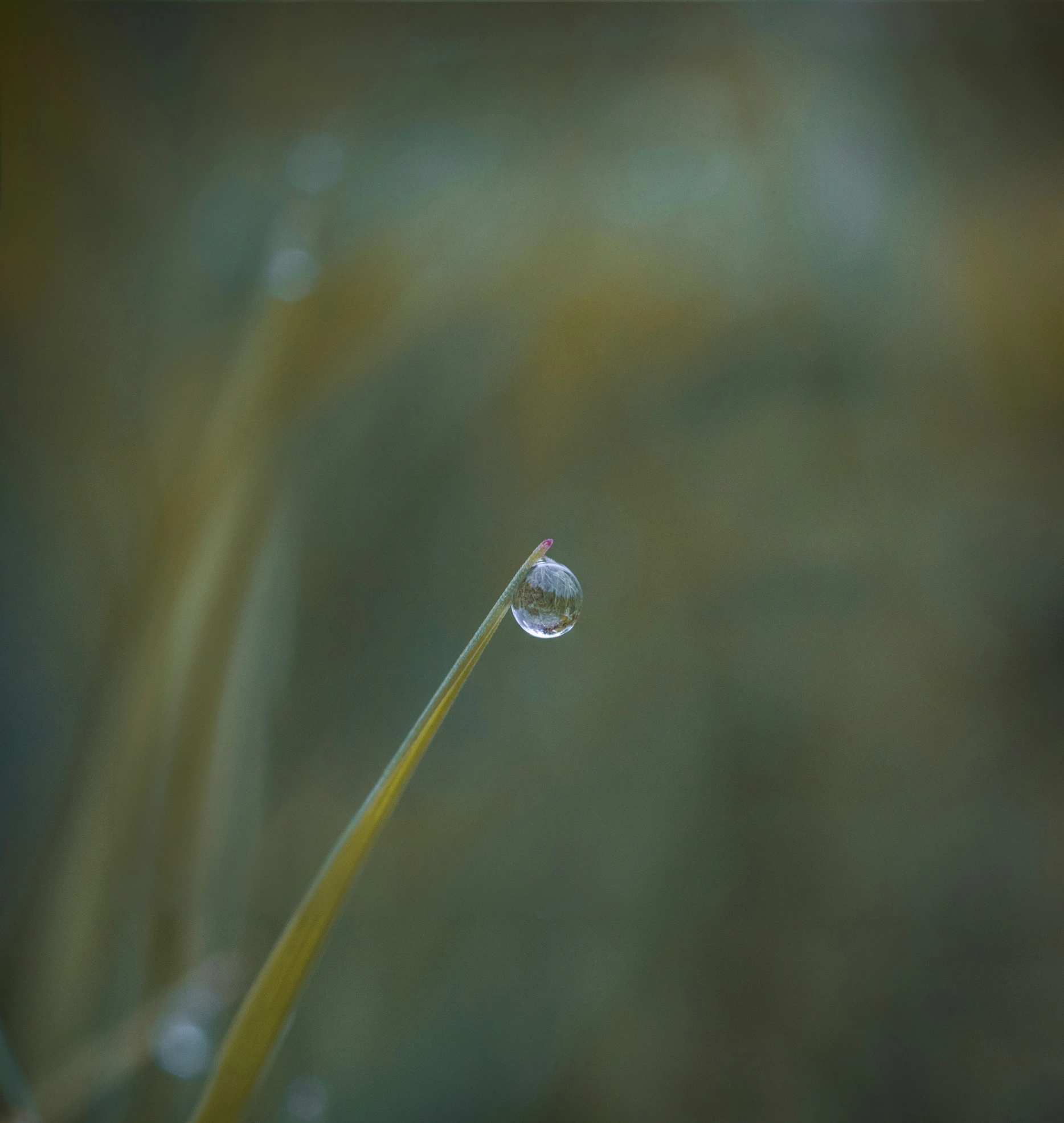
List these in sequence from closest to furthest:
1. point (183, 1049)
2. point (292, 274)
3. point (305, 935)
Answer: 1. point (305, 935)
2. point (183, 1049)
3. point (292, 274)

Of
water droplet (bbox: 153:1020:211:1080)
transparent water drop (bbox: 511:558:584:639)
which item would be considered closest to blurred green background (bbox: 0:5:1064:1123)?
water droplet (bbox: 153:1020:211:1080)

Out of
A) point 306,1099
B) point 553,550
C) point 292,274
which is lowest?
point 306,1099

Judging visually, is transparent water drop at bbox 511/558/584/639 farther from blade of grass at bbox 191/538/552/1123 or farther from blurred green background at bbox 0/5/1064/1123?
blurred green background at bbox 0/5/1064/1123

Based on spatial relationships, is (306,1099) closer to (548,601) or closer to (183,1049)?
(183,1049)

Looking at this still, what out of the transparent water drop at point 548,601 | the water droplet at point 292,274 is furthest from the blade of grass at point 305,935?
the water droplet at point 292,274

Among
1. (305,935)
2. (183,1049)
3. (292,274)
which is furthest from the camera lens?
(292,274)

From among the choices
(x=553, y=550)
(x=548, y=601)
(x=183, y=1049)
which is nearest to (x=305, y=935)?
(x=548, y=601)

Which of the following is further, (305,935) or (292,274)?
(292,274)
